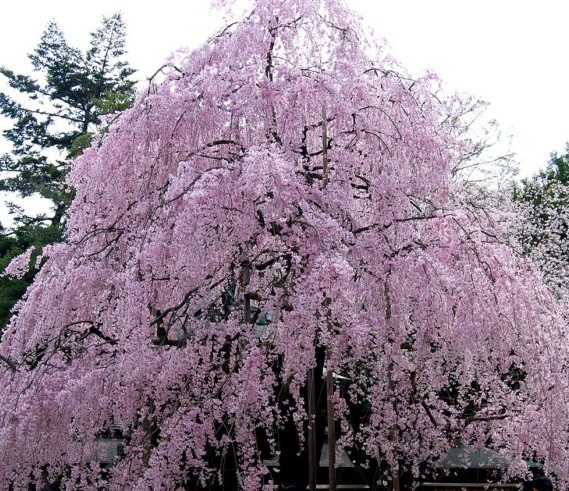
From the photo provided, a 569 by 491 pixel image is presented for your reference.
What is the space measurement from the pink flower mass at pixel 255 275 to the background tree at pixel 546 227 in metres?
8.14

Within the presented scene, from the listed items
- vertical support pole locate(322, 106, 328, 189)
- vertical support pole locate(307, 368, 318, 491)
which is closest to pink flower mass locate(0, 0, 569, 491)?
vertical support pole locate(322, 106, 328, 189)

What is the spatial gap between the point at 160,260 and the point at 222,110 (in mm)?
1548

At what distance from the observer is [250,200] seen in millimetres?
4840

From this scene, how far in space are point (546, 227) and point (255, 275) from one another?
40.9 feet

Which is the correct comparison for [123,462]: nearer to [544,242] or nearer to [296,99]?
[296,99]

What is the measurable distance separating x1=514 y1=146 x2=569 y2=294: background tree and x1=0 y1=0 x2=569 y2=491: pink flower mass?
26.7ft

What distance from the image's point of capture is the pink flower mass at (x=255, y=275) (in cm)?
482

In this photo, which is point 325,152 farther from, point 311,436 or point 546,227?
point 546,227

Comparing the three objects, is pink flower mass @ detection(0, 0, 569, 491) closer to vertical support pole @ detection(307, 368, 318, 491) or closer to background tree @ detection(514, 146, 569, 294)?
vertical support pole @ detection(307, 368, 318, 491)

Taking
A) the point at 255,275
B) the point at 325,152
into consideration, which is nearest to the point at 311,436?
the point at 255,275

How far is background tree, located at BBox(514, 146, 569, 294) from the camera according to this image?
46.4 feet

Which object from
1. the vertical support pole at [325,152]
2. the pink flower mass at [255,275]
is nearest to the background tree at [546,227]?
the pink flower mass at [255,275]

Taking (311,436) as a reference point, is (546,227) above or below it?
above

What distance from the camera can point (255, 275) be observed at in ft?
18.9
